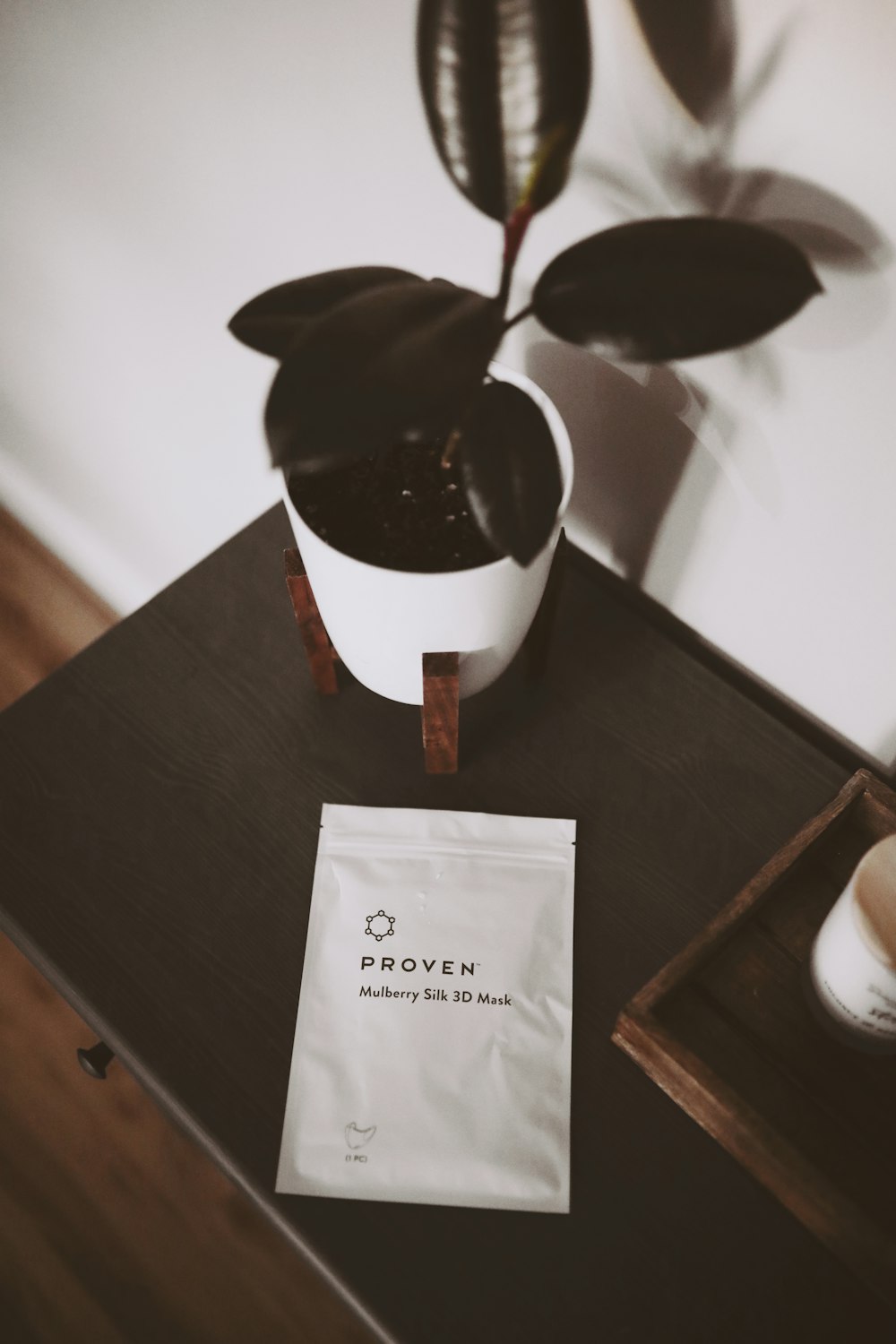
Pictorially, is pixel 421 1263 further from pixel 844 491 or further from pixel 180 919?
pixel 844 491

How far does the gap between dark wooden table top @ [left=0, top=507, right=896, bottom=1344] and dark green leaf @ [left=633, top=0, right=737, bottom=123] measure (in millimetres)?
401

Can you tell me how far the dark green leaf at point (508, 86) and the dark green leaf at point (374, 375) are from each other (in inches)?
2.7

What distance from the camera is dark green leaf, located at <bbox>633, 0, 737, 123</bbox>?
453 millimetres

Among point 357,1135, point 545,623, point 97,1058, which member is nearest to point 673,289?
point 545,623

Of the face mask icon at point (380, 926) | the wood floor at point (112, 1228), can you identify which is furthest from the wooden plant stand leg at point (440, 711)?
the wood floor at point (112, 1228)

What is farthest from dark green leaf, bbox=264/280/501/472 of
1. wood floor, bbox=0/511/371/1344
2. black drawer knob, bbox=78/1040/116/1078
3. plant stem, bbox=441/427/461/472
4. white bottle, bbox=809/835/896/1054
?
wood floor, bbox=0/511/371/1344

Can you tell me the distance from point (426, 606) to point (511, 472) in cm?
11

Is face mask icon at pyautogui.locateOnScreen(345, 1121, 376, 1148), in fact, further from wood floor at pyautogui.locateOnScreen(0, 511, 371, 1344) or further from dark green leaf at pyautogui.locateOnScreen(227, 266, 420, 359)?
wood floor at pyautogui.locateOnScreen(0, 511, 371, 1344)

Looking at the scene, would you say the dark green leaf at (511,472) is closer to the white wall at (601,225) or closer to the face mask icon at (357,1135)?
the white wall at (601,225)

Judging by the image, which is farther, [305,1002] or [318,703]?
[318,703]

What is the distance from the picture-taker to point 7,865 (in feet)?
2.17

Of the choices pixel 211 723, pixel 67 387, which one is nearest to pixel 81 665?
pixel 211 723

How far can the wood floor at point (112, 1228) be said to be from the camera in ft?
3.81

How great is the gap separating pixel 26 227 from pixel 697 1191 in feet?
4.12
